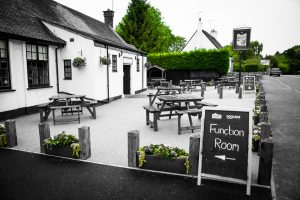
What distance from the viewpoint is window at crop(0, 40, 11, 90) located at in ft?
31.8

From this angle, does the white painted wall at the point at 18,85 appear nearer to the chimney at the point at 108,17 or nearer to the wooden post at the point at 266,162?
the wooden post at the point at 266,162

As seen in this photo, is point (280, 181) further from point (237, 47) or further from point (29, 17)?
point (237, 47)

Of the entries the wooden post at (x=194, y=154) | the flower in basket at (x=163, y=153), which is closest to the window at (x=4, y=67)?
the flower in basket at (x=163, y=153)

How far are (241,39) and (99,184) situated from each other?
17965 millimetres

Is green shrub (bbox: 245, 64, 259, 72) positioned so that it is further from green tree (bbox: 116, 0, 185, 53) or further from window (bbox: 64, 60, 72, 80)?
window (bbox: 64, 60, 72, 80)

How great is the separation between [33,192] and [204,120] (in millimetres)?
3227

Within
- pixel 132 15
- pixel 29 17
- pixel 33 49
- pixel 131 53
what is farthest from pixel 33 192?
pixel 132 15

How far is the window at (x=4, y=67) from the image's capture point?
381 inches

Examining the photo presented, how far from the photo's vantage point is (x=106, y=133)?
765 cm

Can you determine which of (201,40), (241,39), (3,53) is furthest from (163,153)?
(201,40)

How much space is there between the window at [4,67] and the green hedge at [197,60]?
22.5 metres

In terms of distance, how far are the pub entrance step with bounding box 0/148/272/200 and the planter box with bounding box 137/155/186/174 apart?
0.13 metres

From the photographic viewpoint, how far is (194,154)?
176 inches

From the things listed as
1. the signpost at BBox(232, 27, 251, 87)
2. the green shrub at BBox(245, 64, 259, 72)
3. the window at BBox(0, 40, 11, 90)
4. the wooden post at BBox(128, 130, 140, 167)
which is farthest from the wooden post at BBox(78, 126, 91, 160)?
the green shrub at BBox(245, 64, 259, 72)
